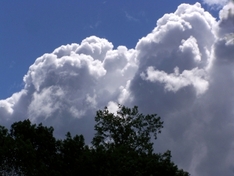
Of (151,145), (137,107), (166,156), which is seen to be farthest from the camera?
(137,107)

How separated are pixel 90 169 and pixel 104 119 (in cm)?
2186

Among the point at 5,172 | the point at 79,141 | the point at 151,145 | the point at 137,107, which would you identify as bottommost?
the point at 5,172

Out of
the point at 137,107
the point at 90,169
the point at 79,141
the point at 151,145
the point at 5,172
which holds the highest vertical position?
the point at 137,107

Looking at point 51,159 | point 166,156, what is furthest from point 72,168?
point 166,156

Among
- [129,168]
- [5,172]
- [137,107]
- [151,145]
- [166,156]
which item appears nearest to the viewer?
[5,172]

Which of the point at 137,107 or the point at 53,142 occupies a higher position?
the point at 137,107

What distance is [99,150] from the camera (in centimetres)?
4566

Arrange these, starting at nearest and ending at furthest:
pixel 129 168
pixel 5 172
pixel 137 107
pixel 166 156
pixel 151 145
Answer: pixel 5 172, pixel 129 168, pixel 166 156, pixel 151 145, pixel 137 107

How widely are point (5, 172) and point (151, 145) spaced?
2561 cm

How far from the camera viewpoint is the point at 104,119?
65.9 m

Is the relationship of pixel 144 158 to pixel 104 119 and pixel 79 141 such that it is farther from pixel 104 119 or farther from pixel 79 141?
pixel 104 119

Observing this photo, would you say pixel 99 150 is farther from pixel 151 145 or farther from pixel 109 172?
pixel 151 145

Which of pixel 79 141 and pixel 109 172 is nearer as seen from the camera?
pixel 109 172

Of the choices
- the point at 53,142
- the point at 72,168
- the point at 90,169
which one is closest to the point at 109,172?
the point at 90,169
